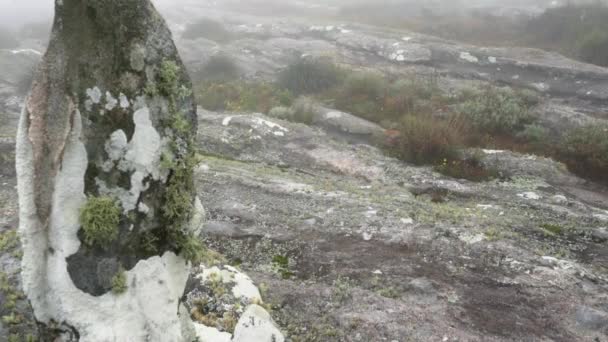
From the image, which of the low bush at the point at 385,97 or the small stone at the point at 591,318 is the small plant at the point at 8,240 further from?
the low bush at the point at 385,97

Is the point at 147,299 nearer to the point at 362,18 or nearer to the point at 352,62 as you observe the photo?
the point at 352,62

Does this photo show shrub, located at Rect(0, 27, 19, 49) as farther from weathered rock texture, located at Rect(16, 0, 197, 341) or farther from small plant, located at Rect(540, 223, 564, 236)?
small plant, located at Rect(540, 223, 564, 236)

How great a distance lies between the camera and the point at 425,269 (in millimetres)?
9977

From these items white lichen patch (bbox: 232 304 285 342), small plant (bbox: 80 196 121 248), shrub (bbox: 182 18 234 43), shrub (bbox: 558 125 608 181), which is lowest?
white lichen patch (bbox: 232 304 285 342)

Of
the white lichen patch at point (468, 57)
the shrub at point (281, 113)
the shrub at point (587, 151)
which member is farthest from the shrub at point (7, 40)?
the shrub at point (587, 151)

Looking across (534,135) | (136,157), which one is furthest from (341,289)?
(534,135)

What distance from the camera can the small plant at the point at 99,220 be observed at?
4992 millimetres

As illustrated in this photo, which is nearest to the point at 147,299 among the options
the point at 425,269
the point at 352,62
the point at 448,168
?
the point at 425,269

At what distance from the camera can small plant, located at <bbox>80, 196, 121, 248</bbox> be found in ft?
16.4

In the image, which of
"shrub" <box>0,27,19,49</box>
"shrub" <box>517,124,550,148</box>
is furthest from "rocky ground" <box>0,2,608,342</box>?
"shrub" <box>0,27,19,49</box>

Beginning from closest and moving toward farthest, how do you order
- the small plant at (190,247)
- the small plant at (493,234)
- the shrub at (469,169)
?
the small plant at (190,247), the small plant at (493,234), the shrub at (469,169)

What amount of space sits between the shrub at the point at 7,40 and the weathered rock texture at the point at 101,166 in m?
34.2

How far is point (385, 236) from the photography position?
1125 cm

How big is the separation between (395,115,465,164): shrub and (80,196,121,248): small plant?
549 inches
